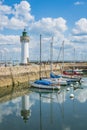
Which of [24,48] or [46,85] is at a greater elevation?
[24,48]

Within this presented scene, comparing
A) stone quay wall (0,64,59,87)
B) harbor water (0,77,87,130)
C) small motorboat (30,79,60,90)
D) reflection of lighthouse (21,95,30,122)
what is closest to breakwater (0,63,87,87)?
stone quay wall (0,64,59,87)

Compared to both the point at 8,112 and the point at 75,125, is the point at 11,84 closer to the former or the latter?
the point at 8,112

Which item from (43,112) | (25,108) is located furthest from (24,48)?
(43,112)

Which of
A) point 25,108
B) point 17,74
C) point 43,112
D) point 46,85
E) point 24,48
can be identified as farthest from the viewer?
point 24,48

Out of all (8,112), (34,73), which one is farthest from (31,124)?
(34,73)

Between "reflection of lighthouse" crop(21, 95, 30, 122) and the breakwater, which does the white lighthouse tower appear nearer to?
the breakwater

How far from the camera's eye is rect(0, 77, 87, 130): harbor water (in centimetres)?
2261

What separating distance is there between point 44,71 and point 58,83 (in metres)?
17.7

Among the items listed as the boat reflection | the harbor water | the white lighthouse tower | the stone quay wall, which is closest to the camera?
the harbor water

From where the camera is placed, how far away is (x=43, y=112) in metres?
27.6

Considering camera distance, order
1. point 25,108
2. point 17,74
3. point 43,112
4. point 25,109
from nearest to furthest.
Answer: point 43,112
point 25,109
point 25,108
point 17,74

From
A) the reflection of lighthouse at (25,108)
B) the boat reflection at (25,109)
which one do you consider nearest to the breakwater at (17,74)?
the reflection of lighthouse at (25,108)

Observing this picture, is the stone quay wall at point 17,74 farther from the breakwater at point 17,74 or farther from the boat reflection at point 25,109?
the boat reflection at point 25,109

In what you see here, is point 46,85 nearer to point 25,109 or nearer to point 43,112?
point 25,109
